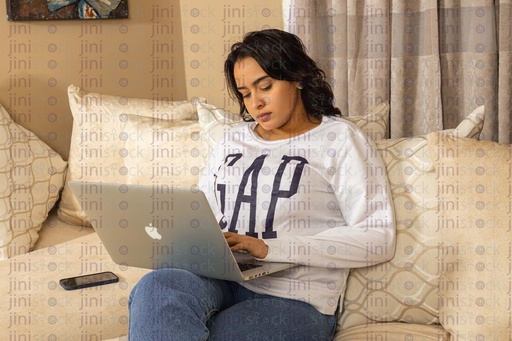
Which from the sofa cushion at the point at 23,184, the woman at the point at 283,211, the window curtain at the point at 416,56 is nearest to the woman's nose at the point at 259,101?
the woman at the point at 283,211

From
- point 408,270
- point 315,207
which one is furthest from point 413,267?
point 315,207

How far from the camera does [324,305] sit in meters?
1.70

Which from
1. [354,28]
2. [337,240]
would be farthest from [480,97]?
[337,240]

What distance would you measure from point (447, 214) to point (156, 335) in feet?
2.32

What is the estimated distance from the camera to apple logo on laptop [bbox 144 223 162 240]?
1.57 m

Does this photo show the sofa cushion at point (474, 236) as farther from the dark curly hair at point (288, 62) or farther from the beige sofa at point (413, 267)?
the dark curly hair at point (288, 62)

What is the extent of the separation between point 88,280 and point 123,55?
1.14 meters

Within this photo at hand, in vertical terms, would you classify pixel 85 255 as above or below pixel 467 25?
below

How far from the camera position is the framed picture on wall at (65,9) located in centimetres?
261

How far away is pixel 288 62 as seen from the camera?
1.86 meters

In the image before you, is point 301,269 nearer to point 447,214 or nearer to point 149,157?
point 447,214

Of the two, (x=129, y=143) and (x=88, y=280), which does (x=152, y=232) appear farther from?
(x=129, y=143)

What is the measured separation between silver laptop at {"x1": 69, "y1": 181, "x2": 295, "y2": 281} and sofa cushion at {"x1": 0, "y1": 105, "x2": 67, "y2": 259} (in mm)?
748

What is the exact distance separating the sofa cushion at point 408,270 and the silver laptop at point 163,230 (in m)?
0.22
